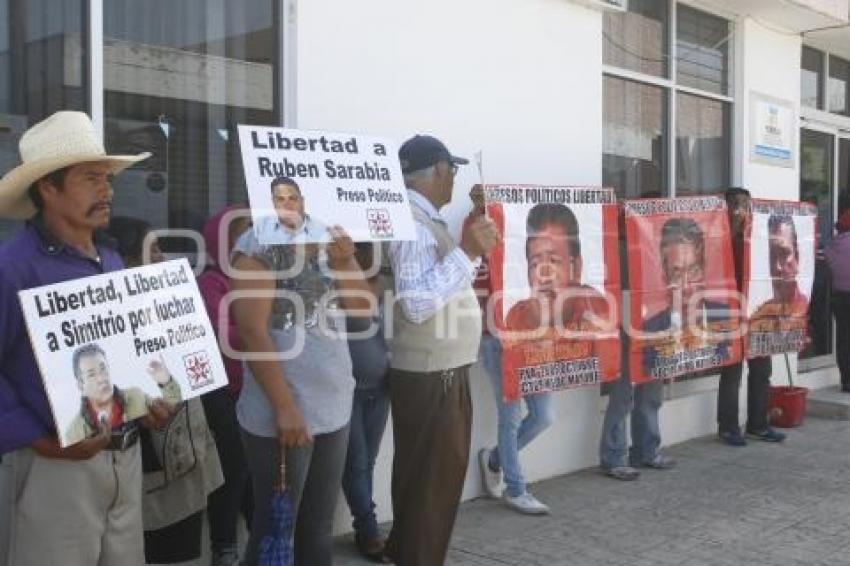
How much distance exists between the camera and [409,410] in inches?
145

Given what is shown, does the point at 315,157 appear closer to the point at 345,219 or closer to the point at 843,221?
the point at 345,219

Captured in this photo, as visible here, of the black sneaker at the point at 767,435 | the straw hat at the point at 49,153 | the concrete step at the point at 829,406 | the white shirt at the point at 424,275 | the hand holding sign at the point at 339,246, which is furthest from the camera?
the concrete step at the point at 829,406

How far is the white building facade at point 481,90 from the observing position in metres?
3.94

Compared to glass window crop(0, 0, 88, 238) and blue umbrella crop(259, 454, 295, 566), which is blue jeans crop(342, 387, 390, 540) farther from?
glass window crop(0, 0, 88, 238)

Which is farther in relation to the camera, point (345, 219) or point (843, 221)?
point (843, 221)

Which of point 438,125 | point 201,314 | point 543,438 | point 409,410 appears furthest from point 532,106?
point 201,314

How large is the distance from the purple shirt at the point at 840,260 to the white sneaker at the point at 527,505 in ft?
14.4

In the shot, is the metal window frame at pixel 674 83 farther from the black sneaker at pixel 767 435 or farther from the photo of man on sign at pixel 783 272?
the black sneaker at pixel 767 435

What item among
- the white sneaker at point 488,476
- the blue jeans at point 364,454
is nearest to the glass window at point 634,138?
the white sneaker at point 488,476

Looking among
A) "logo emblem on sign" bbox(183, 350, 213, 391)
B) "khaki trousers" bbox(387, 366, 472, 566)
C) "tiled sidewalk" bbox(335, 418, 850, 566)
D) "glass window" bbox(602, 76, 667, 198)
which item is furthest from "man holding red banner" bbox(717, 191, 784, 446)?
"logo emblem on sign" bbox(183, 350, 213, 391)

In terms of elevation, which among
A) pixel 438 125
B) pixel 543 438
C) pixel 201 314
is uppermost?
pixel 438 125

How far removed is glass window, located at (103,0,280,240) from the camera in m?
3.96

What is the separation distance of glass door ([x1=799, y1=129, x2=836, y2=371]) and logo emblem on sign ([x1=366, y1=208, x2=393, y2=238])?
6.27 meters

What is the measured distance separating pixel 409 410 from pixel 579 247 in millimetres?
2039
